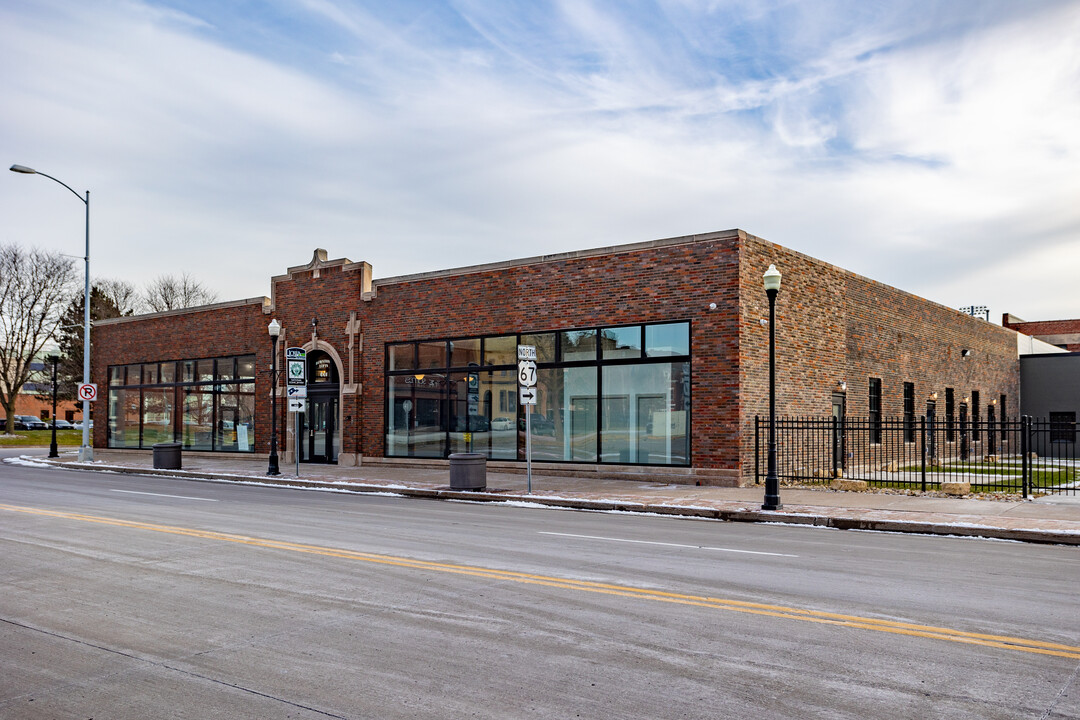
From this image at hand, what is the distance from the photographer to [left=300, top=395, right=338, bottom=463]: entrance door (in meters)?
27.6

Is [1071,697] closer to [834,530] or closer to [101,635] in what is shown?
[101,635]

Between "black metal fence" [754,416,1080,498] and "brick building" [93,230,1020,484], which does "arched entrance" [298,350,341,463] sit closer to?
"brick building" [93,230,1020,484]

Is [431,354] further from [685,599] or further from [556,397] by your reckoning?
[685,599]

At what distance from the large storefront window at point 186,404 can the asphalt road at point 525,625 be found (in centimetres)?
1906

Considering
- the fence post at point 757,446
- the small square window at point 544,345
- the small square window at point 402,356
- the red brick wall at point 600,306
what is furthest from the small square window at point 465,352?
the fence post at point 757,446

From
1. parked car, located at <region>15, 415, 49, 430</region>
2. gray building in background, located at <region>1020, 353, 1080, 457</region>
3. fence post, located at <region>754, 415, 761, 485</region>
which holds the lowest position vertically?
parked car, located at <region>15, 415, 49, 430</region>

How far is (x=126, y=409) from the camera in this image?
1403 inches

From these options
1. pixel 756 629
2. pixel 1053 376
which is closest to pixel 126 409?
pixel 756 629

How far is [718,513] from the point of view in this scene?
1489 cm

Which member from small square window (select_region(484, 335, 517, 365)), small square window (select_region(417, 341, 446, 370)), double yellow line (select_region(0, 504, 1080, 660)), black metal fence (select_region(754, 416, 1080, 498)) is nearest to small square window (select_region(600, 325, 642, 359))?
small square window (select_region(484, 335, 517, 365))

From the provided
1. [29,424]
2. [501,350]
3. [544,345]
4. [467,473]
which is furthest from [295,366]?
[29,424]

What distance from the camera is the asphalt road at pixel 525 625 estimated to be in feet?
16.0

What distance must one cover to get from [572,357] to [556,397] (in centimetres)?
120

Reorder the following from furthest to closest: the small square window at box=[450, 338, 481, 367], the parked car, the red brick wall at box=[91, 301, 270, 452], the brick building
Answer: the parked car < the red brick wall at box=[91, 301, 270, 452] < the small square window at box=[450, 338, 481, 367] < the brick building
